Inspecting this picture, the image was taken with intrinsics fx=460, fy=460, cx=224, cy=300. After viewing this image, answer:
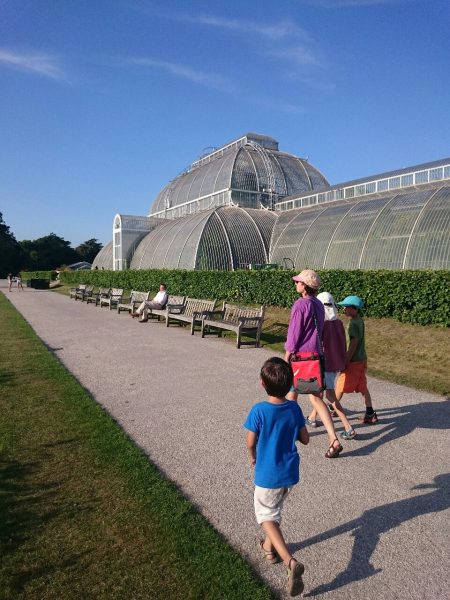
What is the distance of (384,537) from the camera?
3244 mm

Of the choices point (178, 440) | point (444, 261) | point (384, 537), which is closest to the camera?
point (384, 537)

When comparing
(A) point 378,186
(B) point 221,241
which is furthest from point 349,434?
(B) point 221,241

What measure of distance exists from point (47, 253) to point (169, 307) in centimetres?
8709

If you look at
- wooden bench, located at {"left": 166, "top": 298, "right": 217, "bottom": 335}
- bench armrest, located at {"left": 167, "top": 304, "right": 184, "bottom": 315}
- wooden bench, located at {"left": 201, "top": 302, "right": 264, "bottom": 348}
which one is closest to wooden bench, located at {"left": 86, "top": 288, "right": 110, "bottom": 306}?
wooden bench, located at {"left": 166, "top": 298, "right": 217, "bottom": 335}

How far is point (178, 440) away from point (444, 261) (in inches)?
529

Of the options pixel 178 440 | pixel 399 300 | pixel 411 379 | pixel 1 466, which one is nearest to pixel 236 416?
pixel 178 440

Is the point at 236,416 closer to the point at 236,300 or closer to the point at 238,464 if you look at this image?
the point at 238,464

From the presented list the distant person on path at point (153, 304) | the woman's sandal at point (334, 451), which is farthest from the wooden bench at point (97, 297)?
the woman's sandal at point (334, 451)

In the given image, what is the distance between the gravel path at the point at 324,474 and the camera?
9.53 feet

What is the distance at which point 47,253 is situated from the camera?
311ft

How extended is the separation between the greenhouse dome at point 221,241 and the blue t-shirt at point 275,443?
2416 centimetres

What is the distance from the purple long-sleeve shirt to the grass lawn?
184 centimetres

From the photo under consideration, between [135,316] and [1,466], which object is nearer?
[1,466]

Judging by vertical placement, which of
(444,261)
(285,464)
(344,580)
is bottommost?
(344,580)
